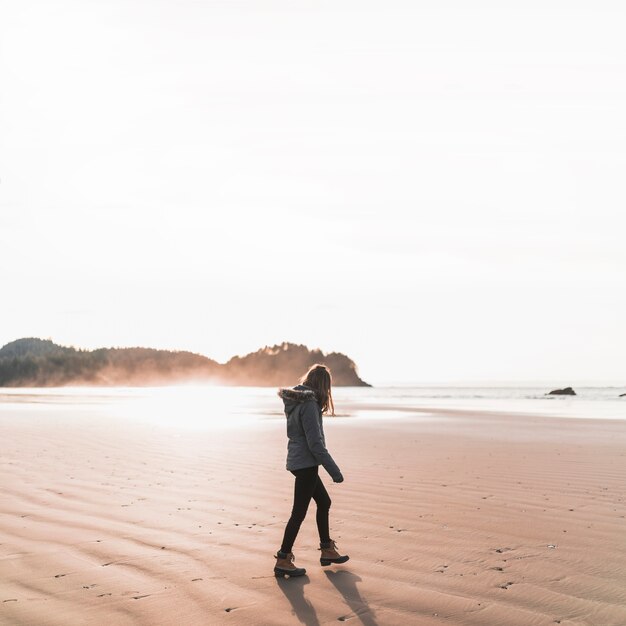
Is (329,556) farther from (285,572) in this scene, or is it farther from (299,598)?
(299,598)

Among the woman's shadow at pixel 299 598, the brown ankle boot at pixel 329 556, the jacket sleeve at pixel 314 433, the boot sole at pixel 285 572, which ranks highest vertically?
Result: the jacket sleeve at pixel 314 433

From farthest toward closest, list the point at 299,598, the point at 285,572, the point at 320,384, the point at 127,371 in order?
the point at 127,371
the point at 320,384
the point at 285,572
the point at 299,598

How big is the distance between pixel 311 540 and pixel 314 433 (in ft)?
6.02

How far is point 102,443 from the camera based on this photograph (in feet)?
51.6

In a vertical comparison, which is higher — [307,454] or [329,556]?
[307,454]

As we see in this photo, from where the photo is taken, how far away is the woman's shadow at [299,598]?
4.83m

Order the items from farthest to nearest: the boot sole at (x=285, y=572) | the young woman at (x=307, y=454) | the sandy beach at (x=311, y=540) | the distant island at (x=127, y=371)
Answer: the distant island at (x=127, y=371) → the young woman at (x=307, y=454) → the boot sole at (x=285, y=572) → the sandy beach at (x=311, y=540)

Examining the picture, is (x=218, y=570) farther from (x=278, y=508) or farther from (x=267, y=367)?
(x=267, y=367)

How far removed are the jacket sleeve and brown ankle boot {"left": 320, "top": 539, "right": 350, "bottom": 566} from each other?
0.73 metres

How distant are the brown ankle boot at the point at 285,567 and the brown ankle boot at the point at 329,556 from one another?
0.30 m

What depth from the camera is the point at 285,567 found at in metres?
5.74

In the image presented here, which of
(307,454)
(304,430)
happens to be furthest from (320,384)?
(307,454)

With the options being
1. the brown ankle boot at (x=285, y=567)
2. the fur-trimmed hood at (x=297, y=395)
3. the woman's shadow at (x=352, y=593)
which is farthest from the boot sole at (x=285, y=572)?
the fur-trimmed hood at (x=297, y=395)

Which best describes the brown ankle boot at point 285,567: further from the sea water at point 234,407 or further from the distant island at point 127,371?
the distant island at point 127,371
